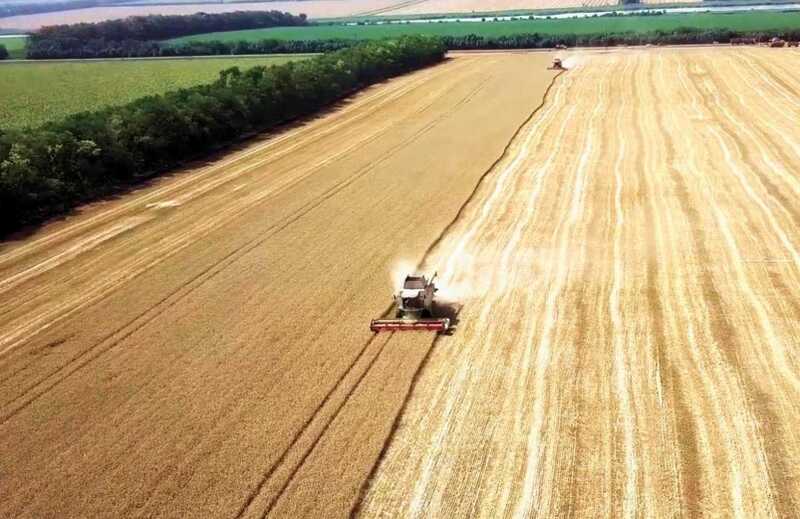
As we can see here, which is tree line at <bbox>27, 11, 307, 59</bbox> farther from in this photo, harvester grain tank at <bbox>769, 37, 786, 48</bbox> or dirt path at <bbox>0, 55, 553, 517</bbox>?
dirt path at <bbox>0, 55, 553, 517</bbox>

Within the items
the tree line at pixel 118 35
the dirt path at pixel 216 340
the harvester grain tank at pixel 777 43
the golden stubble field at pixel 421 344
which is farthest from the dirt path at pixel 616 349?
the tree line at pixel 118 35

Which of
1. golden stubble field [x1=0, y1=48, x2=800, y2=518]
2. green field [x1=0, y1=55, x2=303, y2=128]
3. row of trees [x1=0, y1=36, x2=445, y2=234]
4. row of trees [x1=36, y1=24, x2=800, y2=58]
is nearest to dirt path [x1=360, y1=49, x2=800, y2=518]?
golden stubble field [x1=0, y1=48, x2=800, y2=518]

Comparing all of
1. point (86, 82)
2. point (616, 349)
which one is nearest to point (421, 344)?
point (616, 349)

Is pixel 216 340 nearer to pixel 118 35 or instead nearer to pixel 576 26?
pixel 576 26

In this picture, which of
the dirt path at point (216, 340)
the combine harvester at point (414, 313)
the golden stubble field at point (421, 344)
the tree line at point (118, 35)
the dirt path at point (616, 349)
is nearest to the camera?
the dirt path at point (616, 349)

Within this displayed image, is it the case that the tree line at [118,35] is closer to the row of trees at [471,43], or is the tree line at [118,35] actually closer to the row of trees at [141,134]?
the row of trees at [471,43]

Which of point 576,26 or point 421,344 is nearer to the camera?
point 421,344
